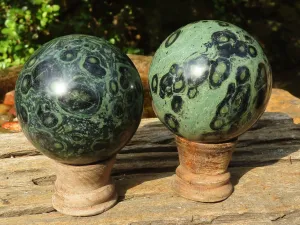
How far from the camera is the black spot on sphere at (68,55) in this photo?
2.18 meters

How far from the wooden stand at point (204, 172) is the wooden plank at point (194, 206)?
0.14 ft

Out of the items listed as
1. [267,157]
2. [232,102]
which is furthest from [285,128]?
[232,102]

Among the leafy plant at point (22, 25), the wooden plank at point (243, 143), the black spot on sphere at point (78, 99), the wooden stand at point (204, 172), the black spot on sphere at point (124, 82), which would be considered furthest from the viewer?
the leafy plant at point (22, 25)

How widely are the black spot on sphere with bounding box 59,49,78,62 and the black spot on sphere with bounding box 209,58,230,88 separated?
23.0 inches

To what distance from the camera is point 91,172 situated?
92.7 inches

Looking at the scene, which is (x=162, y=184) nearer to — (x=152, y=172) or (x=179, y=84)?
(x=152, y=172)

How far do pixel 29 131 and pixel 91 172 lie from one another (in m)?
0.33

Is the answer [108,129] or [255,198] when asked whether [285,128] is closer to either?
[255,198]

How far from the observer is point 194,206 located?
2.49 m

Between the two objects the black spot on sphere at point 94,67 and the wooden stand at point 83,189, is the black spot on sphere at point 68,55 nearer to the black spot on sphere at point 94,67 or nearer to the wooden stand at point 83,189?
the black spot on sphere at point 94,67

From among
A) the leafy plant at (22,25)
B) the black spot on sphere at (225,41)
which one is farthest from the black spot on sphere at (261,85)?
the leafy plant at (22,25)

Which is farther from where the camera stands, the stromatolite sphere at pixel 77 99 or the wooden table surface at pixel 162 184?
the wooden table surface at pixel 162 184

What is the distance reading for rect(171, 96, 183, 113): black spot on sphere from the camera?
2289mm

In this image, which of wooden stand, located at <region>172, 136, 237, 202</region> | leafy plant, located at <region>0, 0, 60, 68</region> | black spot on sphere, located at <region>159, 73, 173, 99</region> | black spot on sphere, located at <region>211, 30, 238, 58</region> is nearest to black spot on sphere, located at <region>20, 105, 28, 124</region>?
black spot on sphere, located at <region>159, 73, 173, 99</region>
